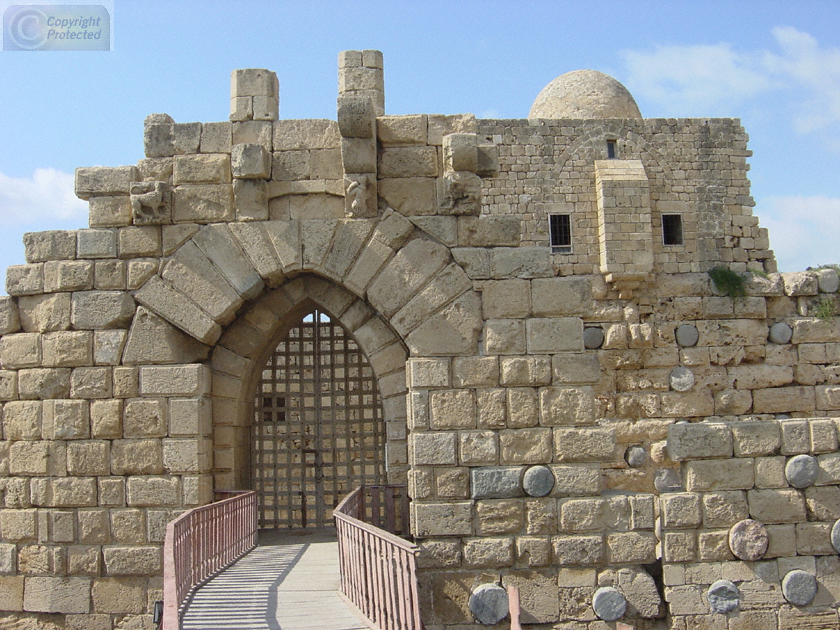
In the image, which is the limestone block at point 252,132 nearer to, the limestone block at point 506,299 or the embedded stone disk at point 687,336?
the limestone block at point 506,299

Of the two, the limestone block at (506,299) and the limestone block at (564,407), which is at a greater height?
the limestone block at (506,299)

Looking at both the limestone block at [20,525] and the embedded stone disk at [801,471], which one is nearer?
the embedded stone disk at [801,471]

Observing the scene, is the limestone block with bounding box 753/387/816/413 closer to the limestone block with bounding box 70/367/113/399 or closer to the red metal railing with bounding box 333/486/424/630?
the red metal railing with bounding box 333/486/424/630

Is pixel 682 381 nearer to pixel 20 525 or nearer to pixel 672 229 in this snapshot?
pixel 672 229

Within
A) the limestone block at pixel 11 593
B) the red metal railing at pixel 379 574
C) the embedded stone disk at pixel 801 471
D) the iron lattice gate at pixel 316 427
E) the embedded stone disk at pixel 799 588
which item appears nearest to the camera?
the red metal railing at pixel 379 574

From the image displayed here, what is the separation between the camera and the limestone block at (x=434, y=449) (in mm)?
5996

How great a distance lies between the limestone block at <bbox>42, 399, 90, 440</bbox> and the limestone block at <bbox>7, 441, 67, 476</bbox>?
0.31 feet

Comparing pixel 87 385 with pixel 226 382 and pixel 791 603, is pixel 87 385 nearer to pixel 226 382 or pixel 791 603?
pixel 226 382

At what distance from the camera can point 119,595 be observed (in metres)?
6.14

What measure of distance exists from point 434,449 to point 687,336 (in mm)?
6170

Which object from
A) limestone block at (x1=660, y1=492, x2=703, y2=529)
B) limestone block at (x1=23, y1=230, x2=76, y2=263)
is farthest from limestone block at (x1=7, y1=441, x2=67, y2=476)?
limestone block at (x1=660, y1=492, x2=703, y2=529)

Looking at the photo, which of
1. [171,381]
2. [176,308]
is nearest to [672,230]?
[176,308]

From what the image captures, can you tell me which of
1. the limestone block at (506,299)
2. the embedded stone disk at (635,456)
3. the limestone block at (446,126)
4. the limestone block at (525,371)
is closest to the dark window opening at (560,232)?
the embedded stone disk at (635,456)

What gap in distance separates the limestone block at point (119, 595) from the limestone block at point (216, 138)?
3.52 m
